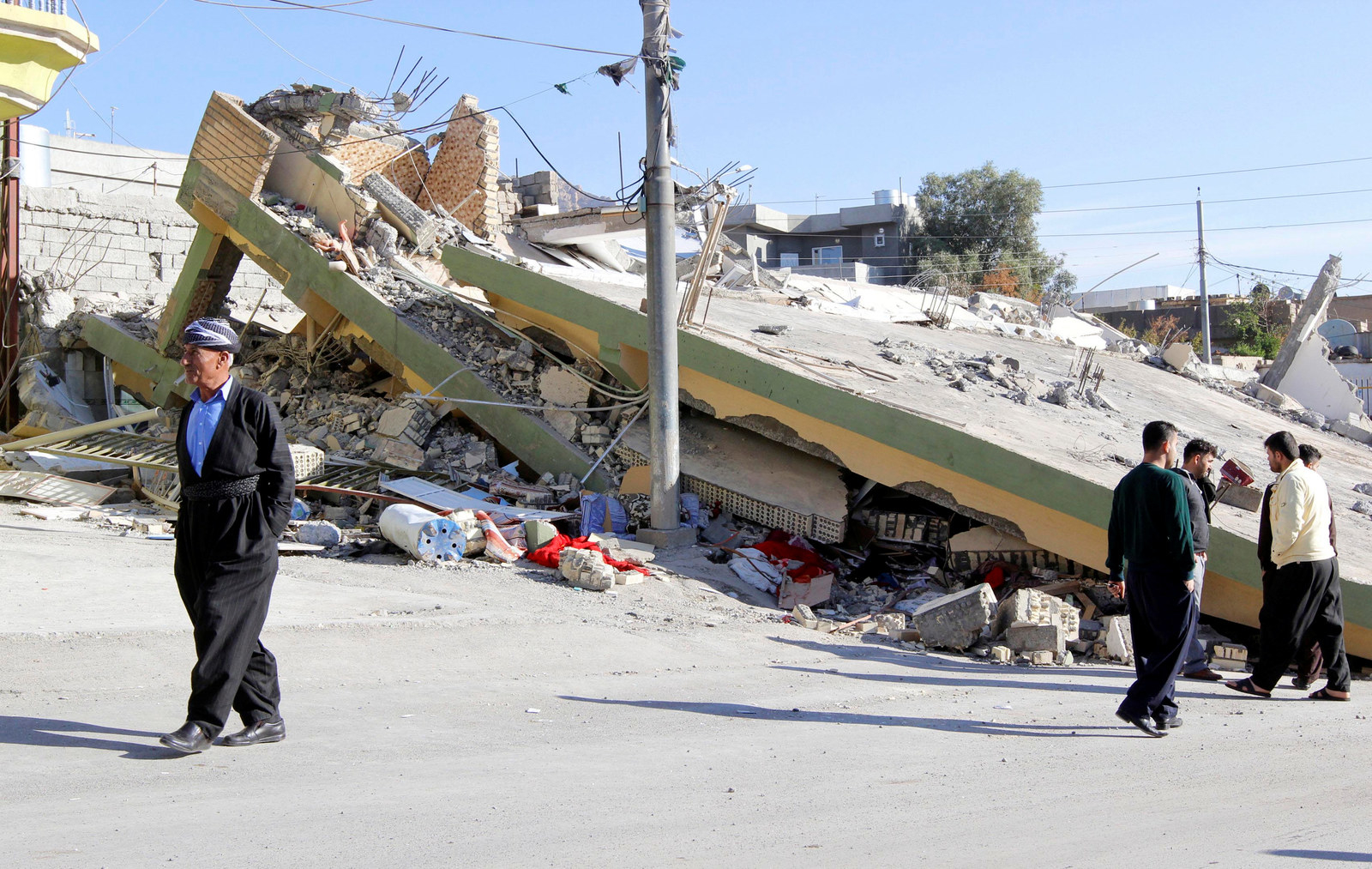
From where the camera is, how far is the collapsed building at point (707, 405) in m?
7.51

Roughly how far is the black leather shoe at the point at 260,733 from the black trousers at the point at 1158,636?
353 centimetres

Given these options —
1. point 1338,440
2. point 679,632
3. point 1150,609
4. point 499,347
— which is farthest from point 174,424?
point 1338,440

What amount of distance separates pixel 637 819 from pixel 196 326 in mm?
2327

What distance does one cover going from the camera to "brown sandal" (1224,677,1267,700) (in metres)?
5.66

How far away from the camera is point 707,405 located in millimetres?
9047

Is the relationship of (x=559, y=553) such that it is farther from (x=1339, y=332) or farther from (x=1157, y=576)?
(x=1339, y=332)

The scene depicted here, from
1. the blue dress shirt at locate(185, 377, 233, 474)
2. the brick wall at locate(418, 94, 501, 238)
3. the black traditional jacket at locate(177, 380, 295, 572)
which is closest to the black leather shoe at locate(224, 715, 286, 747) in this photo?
the black traditional jacket at locate(177, 380, 295, 572)

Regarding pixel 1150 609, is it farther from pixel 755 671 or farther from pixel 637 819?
pixel 637 819

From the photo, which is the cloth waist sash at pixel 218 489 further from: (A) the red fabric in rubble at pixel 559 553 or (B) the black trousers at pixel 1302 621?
(B) the black trousers at pixel 1302 621

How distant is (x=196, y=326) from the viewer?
3.79 meters

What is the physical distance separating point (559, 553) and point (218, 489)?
13.2 feet

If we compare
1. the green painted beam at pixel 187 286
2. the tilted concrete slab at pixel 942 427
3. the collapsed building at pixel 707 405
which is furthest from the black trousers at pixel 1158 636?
the green painted beam at pixel 187 286

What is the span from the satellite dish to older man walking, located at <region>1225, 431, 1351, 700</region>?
33386 millimetres

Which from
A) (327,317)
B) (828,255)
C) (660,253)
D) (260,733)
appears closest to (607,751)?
(260,733)
